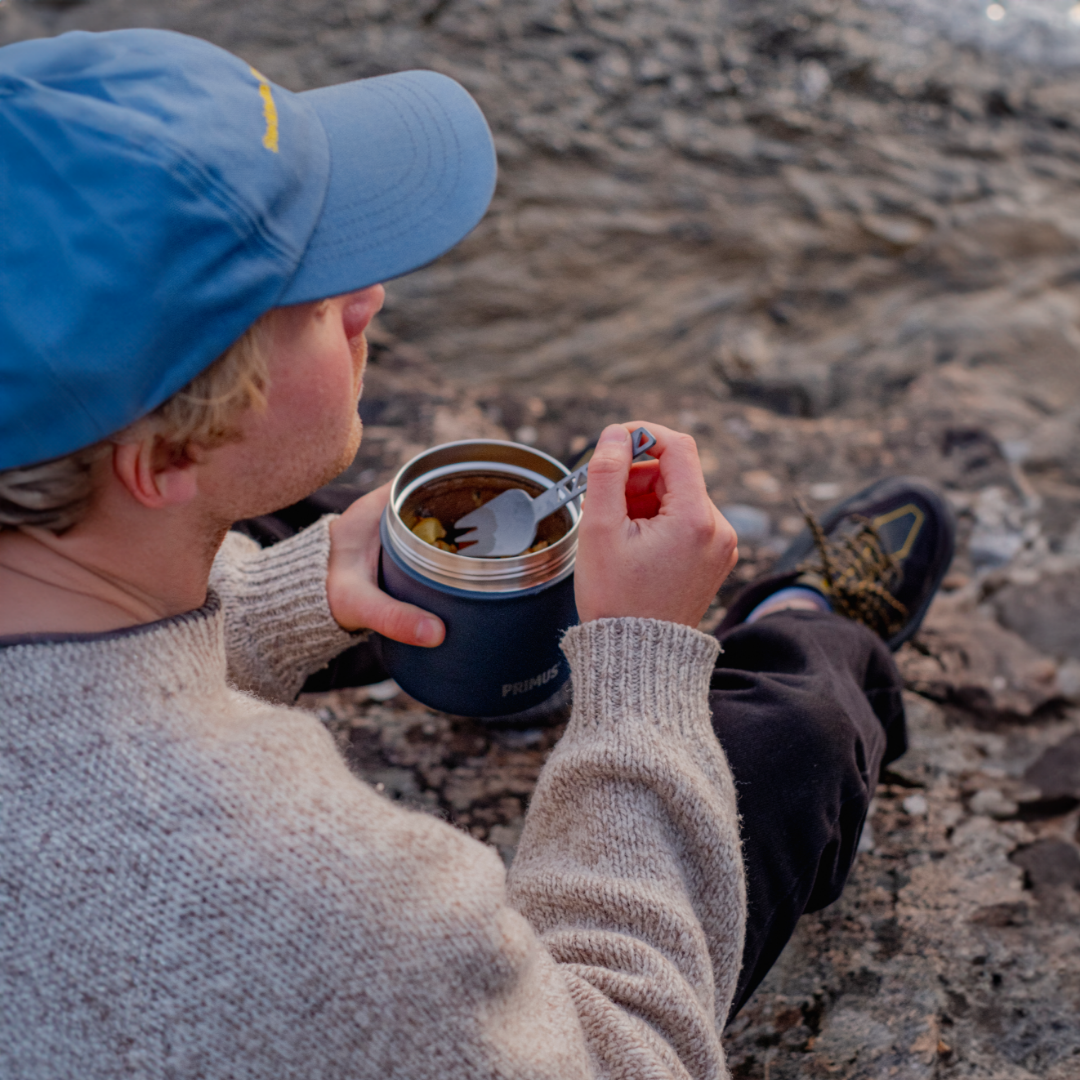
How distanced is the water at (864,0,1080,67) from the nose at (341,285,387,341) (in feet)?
13.2

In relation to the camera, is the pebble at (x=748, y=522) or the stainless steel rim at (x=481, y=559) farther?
the pebble at (x=748, y=522)

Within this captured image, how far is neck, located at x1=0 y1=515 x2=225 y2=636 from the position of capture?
0.87 metres

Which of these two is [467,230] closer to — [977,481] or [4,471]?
[4,471]

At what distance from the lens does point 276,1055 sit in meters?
0.75

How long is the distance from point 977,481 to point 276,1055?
7.47ft

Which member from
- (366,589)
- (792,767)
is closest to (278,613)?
(366,589)

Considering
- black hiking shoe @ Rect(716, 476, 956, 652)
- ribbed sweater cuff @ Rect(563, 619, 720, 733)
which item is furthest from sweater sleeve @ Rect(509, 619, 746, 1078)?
black hiking shoe @ Rect(716, 476, 956, 652)

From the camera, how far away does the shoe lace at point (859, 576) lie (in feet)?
6.25

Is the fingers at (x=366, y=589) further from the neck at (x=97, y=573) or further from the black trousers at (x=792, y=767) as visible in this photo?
the black trousers at (x=792, y=767)

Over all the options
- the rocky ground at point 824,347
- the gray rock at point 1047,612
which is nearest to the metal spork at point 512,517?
the rocky ground at point 824,347

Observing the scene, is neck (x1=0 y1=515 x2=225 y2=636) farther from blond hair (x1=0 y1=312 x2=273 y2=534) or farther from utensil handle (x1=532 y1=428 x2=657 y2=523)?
utensil handle (x1=532 y1=428 x2=657 y2=523)

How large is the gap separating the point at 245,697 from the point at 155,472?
257mm

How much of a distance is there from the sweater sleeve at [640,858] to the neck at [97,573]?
466mm

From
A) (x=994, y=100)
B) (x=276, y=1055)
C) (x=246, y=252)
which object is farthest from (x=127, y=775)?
(x=994, y=100)
